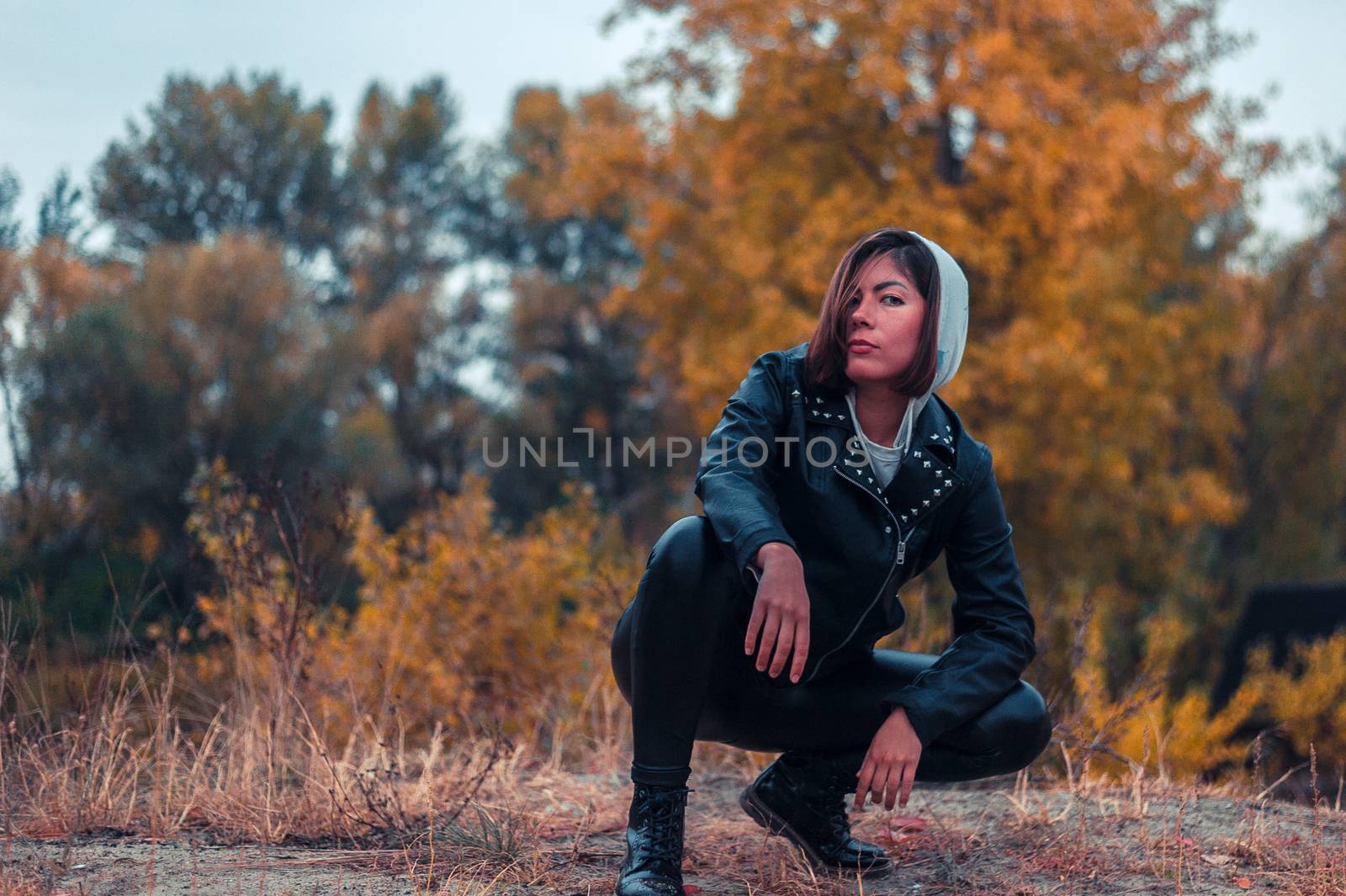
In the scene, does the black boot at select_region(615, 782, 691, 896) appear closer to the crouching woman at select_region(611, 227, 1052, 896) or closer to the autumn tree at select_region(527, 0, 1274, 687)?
the crouching woman at select_region(611, 227, 1052, 896)

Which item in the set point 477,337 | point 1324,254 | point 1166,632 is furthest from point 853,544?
point 477,337

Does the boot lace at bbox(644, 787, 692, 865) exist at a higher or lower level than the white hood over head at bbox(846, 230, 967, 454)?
lower

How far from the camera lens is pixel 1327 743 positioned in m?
12.5

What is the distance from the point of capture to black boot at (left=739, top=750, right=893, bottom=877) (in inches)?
109

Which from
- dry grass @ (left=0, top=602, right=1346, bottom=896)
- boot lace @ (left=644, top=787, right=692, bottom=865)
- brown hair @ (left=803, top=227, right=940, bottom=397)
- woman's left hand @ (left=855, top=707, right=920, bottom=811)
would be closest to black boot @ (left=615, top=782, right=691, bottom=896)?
boot lace @ (left=644, top=787, right=692, bottom=865)

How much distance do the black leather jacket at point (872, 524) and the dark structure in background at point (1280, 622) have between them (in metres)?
12.2

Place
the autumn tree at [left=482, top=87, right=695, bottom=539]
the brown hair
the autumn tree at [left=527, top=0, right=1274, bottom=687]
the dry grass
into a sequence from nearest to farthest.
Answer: the brown hair, the dry grass, the autumn tree at [left=527, top=0, right=1274, bottom=687], the autumn tree at [left=482, top=87, right=695, bottom=539]

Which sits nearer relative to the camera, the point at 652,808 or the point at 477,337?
the point at 652,808

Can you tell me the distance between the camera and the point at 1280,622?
14.1 metres

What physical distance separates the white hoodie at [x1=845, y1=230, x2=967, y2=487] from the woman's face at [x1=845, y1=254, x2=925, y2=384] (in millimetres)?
64

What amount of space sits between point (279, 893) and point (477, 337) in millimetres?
24938

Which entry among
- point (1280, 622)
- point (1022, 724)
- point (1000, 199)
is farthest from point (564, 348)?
point (1022, 724)

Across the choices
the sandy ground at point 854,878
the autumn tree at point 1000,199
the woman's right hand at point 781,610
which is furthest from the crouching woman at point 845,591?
the autumn tree at point 1000,199

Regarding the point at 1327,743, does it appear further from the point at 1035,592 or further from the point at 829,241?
the point at 829,241
